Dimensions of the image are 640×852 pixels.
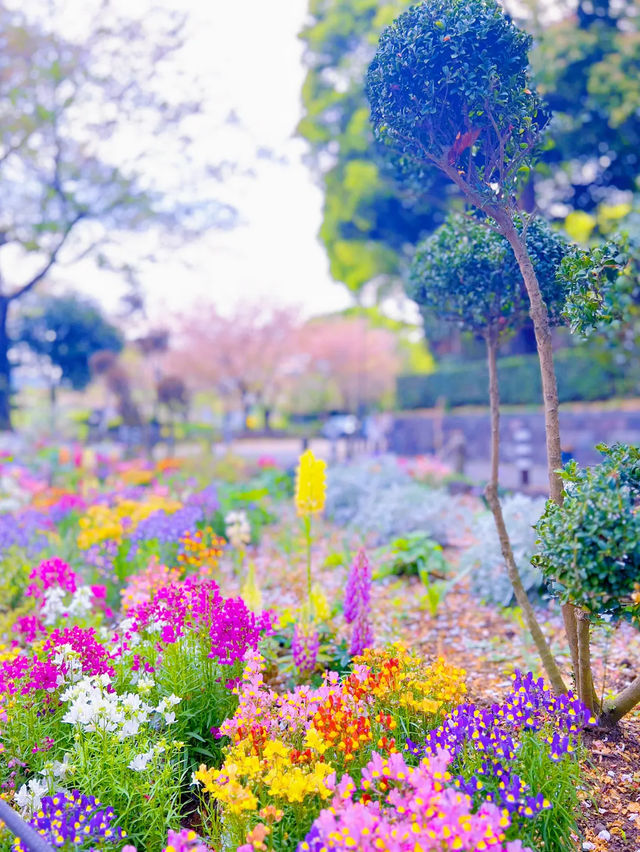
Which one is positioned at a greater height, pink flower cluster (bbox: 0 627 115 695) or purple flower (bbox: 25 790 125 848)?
pink flower cluster (bbox: 0 627 115 695)

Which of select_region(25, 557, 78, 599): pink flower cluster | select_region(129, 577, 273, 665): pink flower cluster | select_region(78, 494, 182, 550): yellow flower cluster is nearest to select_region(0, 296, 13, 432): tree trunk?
select_region(78, 494, 182, 550): yellow flower cluster

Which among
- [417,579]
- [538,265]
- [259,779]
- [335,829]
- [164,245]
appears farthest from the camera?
[164,245]

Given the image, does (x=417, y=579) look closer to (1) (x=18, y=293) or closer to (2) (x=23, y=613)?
(2) (x=23, y=613)

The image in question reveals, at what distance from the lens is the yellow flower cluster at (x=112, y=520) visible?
4.29 metres

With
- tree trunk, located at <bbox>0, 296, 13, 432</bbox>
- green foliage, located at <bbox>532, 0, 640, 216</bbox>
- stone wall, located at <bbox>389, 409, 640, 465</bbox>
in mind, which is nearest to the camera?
green foliage, located at <bbox>532, 0, 640, 216</bbox>

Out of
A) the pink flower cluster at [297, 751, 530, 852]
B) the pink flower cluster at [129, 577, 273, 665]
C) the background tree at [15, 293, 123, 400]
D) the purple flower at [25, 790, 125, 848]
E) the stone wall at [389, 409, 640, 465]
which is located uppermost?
the background tree at [15, 293, 123, 400]

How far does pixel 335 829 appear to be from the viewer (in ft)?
5.23

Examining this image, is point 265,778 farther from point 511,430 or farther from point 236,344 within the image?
point 236,344

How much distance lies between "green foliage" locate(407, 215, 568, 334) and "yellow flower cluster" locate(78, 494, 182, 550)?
8.39 ft

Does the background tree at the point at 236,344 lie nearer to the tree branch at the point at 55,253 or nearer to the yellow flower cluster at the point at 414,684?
the tree branch at the point at 55,253

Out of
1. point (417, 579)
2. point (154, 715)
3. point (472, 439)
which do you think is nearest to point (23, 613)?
point (154, 715)

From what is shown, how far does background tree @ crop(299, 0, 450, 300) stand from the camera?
1446cm

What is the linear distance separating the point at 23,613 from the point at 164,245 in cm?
1315

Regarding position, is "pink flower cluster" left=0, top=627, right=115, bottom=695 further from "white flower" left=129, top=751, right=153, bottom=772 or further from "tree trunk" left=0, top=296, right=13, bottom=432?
"tree trunk" left=0, top=296, right=13, bottom=432
